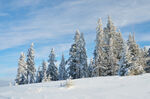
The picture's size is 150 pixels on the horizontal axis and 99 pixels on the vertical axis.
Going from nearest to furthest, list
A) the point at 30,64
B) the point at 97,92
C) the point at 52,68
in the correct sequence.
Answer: the point at 97,92 → the point at 52,68 → the point at 30,64

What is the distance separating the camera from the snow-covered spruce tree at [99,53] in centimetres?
3647

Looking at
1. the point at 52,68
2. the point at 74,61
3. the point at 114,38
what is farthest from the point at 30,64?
the point at 114,38

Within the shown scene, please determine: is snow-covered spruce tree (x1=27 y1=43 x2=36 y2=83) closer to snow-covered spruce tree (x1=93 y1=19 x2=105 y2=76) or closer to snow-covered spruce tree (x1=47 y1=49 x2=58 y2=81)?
snow-covered spruce tree (x1=47 y1=49 x2=58 y2=81)

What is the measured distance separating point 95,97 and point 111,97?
60 cm

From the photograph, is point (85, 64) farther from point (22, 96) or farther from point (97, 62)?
point (22, 96)

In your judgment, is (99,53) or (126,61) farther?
(99,53)

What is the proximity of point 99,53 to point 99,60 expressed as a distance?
4.71 ft

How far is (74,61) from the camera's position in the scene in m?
41.2

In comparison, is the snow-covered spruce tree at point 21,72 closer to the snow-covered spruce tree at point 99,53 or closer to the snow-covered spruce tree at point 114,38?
the snow-covered spruce tree at point 99,53

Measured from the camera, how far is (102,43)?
38.5m

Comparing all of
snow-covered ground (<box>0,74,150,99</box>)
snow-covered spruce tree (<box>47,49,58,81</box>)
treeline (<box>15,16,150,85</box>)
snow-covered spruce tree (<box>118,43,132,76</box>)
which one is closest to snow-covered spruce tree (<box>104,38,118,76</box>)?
treeline (<box>15,16,150,85</box>)

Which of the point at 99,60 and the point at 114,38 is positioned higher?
the point at 114,38

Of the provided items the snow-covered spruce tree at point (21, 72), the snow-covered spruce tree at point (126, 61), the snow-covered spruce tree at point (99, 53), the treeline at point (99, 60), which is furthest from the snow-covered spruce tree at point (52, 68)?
the snow-covered spruce tree at point (126, 61)

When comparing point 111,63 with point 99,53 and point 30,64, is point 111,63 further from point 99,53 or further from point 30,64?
point 30,64
